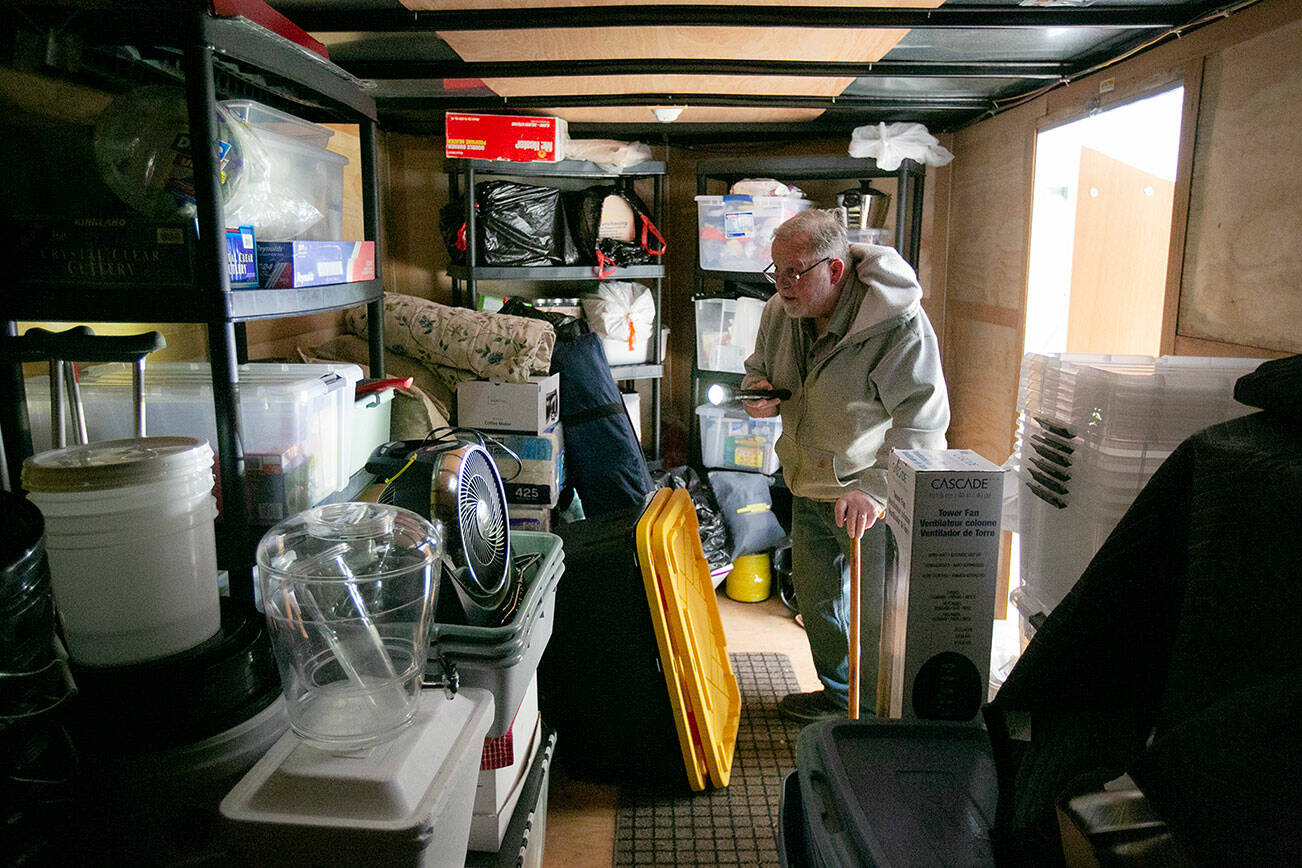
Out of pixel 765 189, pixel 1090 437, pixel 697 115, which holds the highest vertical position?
pixel 697 115

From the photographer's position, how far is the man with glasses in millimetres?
2100

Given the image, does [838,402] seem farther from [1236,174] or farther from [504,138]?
[504,138]

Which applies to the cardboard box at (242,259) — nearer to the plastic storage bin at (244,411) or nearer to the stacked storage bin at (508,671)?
the plastic storage bin at (244,411)

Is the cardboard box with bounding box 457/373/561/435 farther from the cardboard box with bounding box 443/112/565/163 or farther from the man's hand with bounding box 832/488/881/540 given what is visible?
the man's hand with bounding box 832/488/881/540

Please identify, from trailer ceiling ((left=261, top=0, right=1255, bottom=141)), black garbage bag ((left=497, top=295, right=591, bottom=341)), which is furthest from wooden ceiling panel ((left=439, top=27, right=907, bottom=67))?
black garbage bag ((left=497, top=295, right=591, bottom=341))

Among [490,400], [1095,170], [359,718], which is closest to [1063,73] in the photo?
[1095,170]

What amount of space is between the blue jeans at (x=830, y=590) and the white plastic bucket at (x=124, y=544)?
1.74m

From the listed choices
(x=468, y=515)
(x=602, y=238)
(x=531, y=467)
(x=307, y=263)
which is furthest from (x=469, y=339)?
(x=468, y=515)

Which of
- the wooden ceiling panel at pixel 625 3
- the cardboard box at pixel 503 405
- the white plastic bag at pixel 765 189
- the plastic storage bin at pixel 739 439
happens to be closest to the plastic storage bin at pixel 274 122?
the wooden ceiling panel at pixel 625 3

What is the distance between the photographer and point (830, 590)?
2.40m

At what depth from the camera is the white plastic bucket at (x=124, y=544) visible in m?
1.02

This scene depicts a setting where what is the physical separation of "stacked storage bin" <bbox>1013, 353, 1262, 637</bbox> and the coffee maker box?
0.56 ft

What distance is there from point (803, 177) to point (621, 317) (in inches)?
40.3

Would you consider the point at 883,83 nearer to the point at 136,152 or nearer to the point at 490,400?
the point at 490,400
